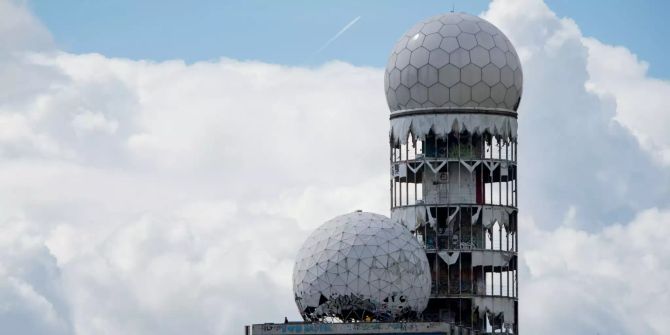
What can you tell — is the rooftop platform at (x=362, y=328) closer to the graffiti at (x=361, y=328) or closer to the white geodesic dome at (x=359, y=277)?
the graffiti at (x=361, y=328)

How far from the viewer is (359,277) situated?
196 metres

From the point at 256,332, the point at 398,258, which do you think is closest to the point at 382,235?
the point at 398,258

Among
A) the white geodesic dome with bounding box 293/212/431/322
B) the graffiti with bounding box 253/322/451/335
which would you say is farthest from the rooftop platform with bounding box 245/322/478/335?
the white geodesic dome with bounding box 293/212/431/322

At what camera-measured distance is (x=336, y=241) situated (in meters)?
199

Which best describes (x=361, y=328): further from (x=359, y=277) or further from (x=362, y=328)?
(x=359, y=277)

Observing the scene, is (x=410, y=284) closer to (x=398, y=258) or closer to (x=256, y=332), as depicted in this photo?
(x=398, y=258)

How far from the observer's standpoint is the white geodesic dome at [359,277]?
19688cm

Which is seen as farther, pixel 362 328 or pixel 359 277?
pixel 359 277

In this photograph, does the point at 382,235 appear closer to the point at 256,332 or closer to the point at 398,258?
the point at 398,258

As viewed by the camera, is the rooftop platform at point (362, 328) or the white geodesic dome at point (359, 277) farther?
the white geodesic dome at point (359, 277)

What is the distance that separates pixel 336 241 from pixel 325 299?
546 centimetres

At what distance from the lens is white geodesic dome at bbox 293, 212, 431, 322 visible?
196875 mm

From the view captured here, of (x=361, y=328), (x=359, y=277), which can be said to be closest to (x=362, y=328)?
(x=361, y=328)

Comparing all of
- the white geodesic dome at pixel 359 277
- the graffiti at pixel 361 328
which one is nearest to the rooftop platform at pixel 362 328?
the graffiti at pixel 361 328
